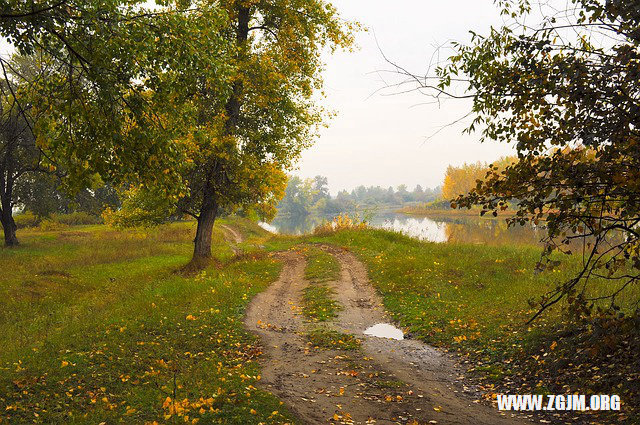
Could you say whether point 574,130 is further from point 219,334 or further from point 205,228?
point 205,228

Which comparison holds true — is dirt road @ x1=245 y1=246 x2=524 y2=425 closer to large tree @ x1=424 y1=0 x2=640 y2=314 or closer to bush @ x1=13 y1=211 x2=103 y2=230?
large tree @ x1=424 y1=0 x2=640 y2=314

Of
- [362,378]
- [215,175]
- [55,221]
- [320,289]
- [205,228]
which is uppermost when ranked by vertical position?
[215,175]

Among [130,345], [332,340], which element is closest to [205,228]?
[130,345]

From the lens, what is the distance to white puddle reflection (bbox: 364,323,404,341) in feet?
39.2

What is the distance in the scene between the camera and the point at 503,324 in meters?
11.3

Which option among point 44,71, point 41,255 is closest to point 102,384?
point 44,71

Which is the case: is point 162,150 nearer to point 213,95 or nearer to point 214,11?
point 214,11

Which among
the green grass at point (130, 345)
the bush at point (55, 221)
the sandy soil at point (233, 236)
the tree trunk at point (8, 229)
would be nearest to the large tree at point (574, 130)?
the green grass at point (130, 345)

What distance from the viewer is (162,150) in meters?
7.88

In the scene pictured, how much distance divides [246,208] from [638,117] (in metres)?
18.9

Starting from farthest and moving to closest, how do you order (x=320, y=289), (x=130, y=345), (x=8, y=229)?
(x=8, y=229), (x=320, y=289), (x=130, y=345)

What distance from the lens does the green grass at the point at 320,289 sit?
1413cm

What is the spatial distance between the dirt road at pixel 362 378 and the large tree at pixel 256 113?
25.9 ft

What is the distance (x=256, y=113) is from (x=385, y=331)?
12.7 m
